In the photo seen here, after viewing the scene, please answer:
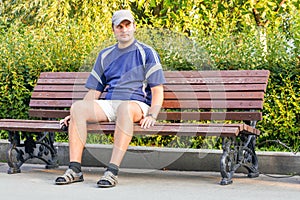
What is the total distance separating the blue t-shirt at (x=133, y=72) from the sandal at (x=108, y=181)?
2.74 ft

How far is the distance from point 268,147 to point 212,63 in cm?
108

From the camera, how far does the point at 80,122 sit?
5.83 m

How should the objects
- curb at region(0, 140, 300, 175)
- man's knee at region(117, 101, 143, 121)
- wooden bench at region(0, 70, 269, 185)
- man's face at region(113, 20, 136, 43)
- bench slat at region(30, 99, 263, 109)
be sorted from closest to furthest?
1. man's knee at region(117, 101, 143, 121)
2. wooden bench at region(0, 70, 269, 185)
3. man's face at region(113, 20, 136, 43)
4. bench slat at region(30, 99, 263, 109)
5. curb at region(0, 140, 300, 175)

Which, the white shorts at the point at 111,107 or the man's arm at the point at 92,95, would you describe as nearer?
the white shorts at the point at 111,107

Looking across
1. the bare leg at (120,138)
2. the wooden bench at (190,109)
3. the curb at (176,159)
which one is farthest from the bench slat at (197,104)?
the bare leg at (120,138)

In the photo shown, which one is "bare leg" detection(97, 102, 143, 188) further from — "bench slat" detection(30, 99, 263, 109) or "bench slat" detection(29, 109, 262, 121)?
"bench slat" detection(30, 99, 263, 109)

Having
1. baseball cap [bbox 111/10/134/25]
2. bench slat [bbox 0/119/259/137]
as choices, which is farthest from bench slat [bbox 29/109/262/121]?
baseball cap [bbox 111/10/134/25]

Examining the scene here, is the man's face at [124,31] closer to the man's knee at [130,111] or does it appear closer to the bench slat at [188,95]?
the man's knee at [130,111]

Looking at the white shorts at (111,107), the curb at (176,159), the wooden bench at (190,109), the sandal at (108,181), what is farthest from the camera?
the curb at (176,159)

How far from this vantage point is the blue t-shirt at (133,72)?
241 inches

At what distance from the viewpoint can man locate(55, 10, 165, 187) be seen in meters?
5.70

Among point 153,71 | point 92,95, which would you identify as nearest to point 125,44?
point 153,71

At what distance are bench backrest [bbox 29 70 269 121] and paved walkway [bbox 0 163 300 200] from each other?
0.58m

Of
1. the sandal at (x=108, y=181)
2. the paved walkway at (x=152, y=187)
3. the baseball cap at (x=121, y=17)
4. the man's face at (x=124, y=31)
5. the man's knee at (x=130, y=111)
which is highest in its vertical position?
the baseball cap at (x=121, y=17)
